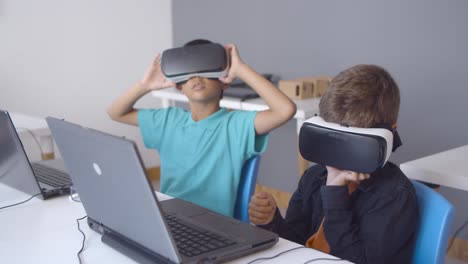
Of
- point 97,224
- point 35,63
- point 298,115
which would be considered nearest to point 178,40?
point 35,63

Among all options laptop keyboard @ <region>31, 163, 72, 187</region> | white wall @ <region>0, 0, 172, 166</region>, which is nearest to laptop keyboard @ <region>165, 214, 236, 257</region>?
laptop keyboard @ <region>31, 163, 72, 187</region>

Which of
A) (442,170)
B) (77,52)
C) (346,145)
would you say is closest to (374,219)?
(346,145)

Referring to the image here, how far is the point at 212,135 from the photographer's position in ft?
5.44

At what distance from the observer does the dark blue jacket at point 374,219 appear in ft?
3.64

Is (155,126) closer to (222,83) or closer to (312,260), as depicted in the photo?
(222,83)

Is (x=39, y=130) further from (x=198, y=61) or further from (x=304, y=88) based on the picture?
(x=304, y=88)

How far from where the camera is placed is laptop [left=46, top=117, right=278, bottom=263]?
809mm

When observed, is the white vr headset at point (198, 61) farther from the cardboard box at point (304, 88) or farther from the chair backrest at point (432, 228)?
the cardboard box at point (304, 88)

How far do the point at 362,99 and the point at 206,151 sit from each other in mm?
628

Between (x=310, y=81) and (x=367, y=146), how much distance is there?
1.82 m

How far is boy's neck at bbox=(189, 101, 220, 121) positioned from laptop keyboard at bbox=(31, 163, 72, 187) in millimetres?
463

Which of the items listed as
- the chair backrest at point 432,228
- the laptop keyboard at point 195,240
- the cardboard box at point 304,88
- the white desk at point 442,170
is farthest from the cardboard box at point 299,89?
the laptop keyboard at point 195,240

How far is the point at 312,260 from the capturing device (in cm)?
96

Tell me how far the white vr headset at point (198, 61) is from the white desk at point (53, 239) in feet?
1.34
